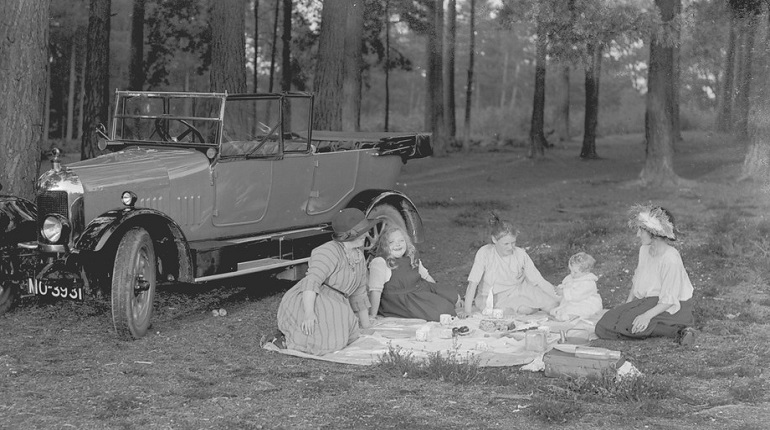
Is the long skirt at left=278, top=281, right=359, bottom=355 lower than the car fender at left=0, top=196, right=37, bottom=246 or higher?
lower

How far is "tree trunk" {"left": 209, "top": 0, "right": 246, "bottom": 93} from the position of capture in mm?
15070

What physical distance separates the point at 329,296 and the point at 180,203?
1.66m

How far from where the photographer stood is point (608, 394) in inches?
220

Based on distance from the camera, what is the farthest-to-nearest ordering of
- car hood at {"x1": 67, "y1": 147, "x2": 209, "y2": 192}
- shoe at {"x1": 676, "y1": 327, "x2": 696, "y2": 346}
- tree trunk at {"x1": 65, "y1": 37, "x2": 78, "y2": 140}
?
tree trunk at {"x1": 65, "y1": 37, "x2": 78, "y2": 140}
car hood at {"x1": 67, "y1": 147, "x2": 209, "y2": 192}
shoe at {"x1": 676, "y1": 327, "x2": 696, "y2": 346}

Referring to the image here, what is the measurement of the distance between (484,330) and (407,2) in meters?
17.2

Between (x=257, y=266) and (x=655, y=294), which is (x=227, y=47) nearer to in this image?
(x=257, y=266)

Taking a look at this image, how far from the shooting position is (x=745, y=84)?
23.7 metres

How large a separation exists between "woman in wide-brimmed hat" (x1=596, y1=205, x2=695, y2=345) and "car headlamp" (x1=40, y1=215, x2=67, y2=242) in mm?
4020

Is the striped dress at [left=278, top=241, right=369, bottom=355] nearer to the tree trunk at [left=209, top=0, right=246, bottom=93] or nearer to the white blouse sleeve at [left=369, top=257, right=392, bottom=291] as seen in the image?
the white blouse sleeve at [left=369, top=257, right=392, bottom=291]

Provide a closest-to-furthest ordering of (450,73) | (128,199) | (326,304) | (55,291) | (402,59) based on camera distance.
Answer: (326,304), (55,291), (128,199), (450,73), (402,59)

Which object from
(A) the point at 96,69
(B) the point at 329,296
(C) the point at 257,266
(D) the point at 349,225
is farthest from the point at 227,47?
(B) the point at 329,296

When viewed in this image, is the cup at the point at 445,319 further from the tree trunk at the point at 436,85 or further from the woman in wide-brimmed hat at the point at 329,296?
the tree trunk at the point at 436,85

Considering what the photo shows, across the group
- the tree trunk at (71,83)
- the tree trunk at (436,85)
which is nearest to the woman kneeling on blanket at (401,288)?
the tree trunk at (436,85)

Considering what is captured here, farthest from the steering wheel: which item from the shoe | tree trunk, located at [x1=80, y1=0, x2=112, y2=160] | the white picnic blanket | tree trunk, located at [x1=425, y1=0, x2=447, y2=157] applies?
tree trunk, located at [x1=425, y1=0, x2=447, y2=157]
